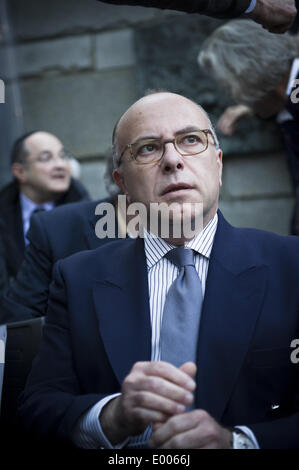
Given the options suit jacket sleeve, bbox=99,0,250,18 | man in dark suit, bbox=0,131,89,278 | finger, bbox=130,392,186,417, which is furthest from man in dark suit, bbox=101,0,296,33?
man in dark suit, bbox=0,131,89,278

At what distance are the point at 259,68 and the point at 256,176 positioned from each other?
3.78 feet

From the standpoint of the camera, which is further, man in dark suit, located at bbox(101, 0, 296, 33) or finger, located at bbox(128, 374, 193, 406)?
man in dark suit, located at bbox(101, 0, 296, 33)

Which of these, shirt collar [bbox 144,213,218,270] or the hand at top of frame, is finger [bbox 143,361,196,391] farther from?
the hand at top of frame

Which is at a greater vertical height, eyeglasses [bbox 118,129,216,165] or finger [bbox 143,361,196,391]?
eyeglasses [bbox 118,129,216,165]

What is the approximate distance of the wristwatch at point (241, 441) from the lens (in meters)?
1.33

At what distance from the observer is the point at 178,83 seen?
4160 millimetres

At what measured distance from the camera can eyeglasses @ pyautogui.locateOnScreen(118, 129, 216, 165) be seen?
5.53ft

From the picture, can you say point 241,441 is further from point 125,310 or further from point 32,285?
point 32,285

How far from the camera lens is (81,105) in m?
4.48

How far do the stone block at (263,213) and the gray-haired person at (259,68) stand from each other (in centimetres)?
61

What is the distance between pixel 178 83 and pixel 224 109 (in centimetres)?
41

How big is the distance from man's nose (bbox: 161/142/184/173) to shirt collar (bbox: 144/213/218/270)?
21cm

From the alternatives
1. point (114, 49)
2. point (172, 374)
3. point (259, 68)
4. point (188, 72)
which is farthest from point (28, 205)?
point (172, 374)

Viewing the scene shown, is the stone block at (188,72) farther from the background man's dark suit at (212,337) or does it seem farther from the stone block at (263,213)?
the background man's dark suit at (212,337)
